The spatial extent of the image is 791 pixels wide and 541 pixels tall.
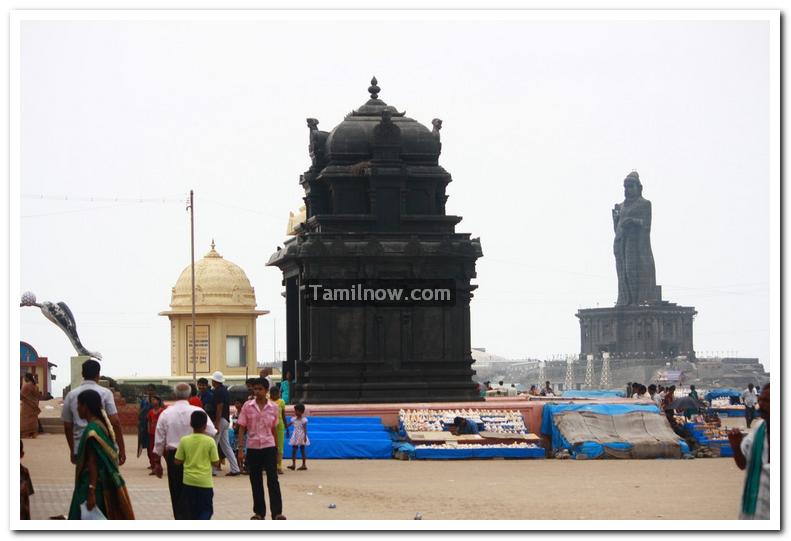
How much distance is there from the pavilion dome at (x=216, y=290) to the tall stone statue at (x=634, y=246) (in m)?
73.1

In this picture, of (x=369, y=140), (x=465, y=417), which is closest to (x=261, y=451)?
(x=465, y=417)

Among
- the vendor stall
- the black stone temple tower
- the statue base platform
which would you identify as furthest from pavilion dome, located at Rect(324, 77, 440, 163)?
the statue base platform

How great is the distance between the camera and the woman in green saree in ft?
51.8

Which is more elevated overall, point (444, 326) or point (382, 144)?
point (382, 144)

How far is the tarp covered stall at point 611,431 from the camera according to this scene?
31375 millimetres

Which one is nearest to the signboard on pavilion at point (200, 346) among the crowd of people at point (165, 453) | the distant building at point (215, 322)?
the distant building at point (215, 322)

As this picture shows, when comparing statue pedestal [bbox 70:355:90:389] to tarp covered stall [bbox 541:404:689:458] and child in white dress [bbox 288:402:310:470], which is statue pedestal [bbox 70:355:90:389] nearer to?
tarp covered stall [bbox 541:404:689:458]

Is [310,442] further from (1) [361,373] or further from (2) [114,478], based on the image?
(2) [114,478]

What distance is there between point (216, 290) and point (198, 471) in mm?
51480

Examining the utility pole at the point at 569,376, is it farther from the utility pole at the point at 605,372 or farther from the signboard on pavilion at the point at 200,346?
the signboard on pavilion at the point at 200,346

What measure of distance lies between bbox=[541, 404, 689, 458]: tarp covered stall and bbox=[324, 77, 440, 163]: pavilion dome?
277 inches

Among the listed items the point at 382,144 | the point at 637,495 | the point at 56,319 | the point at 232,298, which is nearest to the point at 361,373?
the point at 382,144

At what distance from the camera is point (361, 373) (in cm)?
3522
